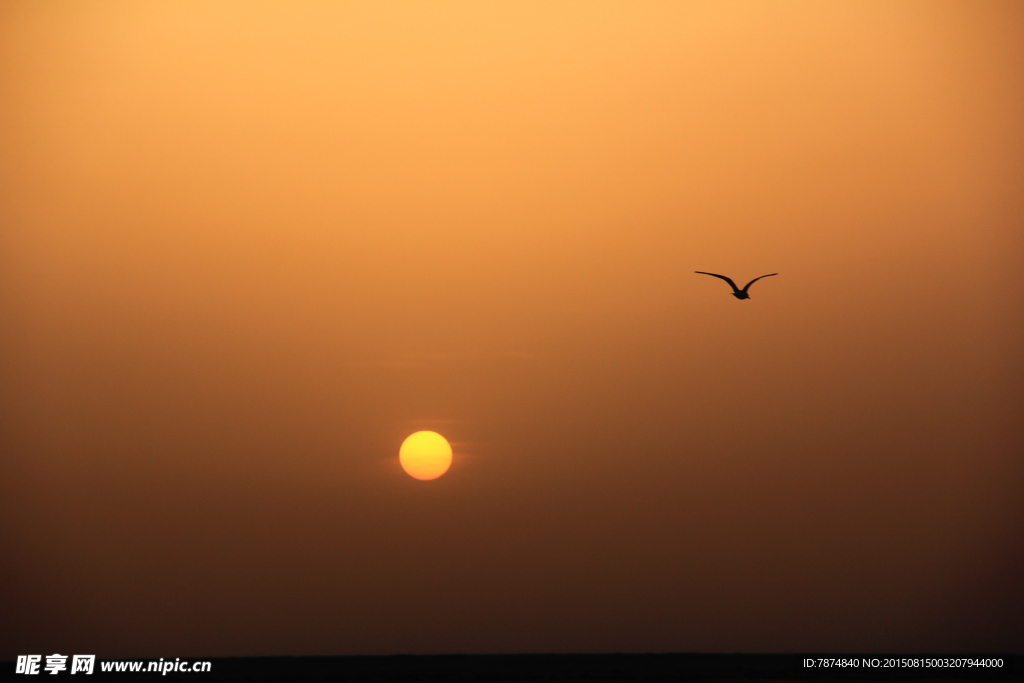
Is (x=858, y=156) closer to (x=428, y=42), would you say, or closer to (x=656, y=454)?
(x=656, y=454)

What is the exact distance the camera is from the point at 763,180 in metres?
2.94

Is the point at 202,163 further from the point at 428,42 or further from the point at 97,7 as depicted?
the point at 428,42

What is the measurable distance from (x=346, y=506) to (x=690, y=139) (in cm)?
237

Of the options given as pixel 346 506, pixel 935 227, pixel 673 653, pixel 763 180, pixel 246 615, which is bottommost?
pixel 673 653

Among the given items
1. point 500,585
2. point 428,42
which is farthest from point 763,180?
point 500,585

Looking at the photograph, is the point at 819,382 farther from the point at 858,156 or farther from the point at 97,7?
the point at 97,7

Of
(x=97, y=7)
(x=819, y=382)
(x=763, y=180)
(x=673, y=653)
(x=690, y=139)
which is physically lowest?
(x=673, y=653)

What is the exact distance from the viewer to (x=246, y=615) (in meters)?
2.97

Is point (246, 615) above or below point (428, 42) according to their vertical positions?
below

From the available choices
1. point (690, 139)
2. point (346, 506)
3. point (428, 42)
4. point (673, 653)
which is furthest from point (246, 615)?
point (690, 139)

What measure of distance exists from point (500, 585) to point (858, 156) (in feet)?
8.61

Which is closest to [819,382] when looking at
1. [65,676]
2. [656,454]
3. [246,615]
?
[656,454]

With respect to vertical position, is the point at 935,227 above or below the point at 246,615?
above

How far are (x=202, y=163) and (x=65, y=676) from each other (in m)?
2.43
